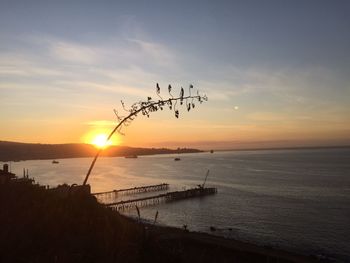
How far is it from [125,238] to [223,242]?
28614 millimetres

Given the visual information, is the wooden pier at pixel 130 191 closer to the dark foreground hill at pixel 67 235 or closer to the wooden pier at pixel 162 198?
the wooden pier at pixel 162 198

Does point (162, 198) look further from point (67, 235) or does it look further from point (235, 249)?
point (67, 235)

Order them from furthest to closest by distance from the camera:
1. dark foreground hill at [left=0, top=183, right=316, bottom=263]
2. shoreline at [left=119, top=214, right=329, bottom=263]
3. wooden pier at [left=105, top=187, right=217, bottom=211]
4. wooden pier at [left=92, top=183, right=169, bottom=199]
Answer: wooden pier at [left=92, top=183, right=169, bottom=199] < wooden pier at [left=105, top=187, right=217, bottom=211] < shoreline at [left=119, top=214, right=329, bottom=263] < dark foreground hill at [left=0, top=183, right=316, bottom=263]

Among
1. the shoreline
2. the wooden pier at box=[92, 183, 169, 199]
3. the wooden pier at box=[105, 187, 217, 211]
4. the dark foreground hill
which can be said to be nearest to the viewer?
the dark foreground hill

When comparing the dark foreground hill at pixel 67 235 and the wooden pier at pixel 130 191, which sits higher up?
the dark foreground hill at pixel 67 235

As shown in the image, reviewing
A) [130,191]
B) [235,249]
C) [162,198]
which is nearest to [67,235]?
[235,249]

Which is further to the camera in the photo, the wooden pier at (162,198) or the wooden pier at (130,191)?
the wooden pier at (130,191)

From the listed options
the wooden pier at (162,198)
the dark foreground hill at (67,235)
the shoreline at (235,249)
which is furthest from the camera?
the wooden pier at (162,198)

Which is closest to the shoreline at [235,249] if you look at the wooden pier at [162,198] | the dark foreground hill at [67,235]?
the dark foreground hill at [67,235]

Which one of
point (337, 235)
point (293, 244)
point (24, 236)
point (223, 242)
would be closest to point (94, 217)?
point (24, 236)

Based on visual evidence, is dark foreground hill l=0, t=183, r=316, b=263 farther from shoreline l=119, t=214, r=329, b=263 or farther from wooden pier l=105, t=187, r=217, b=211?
wooden pier l=105, t=187, r=217, b=211

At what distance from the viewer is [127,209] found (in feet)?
222

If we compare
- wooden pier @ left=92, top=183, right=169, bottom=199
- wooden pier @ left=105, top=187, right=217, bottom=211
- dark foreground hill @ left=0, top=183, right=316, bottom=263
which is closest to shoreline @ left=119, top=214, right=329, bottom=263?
dark foreground hill @ left=0, top=183, right=316, bottom=263

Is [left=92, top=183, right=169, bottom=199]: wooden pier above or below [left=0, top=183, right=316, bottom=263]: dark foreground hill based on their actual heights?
below
